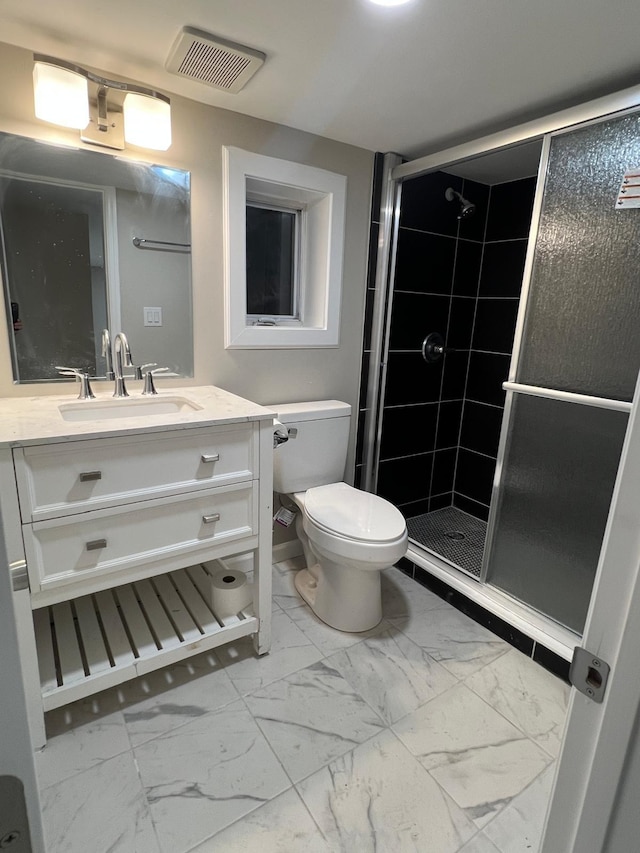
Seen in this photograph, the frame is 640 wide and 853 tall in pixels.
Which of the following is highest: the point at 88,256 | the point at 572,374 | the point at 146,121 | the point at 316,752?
the point at 146,121

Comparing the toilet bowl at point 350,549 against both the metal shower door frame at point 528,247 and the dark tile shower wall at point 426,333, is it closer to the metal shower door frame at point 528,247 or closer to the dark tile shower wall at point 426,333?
the metal shower door frame at point 528,247

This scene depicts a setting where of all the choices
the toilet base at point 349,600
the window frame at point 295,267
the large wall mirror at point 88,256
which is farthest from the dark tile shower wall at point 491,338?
the large wall mirror at point 88,256

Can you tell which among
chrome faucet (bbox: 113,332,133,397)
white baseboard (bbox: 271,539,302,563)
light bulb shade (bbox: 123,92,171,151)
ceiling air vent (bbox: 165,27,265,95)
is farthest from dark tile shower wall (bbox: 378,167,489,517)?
chrome faucet (bbox: 113,332,133,397)

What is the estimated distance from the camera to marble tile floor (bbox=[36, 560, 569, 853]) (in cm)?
113

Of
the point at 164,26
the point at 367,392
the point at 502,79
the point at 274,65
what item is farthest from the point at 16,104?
the point at 367,392

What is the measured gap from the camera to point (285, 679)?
5.23 ft

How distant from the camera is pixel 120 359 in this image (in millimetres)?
1658

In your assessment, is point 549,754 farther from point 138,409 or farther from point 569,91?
point 569,91

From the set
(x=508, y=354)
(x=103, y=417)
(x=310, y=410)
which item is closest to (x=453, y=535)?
(x=508, y=354)

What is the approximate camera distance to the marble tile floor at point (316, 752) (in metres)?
1.13

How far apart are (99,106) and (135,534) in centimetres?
138

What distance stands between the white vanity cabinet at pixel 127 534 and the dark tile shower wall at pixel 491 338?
167 cm

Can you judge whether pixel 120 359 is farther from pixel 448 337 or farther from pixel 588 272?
pixel 448 337

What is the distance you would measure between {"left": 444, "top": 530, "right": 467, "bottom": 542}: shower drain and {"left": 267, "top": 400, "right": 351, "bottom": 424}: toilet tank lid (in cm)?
100
